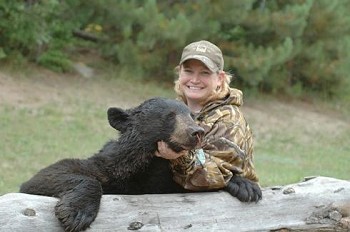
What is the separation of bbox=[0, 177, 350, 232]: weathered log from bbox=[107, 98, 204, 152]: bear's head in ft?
1.20

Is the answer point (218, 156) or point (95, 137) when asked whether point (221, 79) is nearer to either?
point (218, 156)

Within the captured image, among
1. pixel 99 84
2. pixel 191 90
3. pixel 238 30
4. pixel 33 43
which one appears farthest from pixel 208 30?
pixel 191 90

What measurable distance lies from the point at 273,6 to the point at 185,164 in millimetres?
16934

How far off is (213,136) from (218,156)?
146mm

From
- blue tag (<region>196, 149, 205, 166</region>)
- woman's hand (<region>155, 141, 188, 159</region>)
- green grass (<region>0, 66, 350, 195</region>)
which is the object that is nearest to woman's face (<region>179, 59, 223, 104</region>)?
blue tag (<region>196, 149, 205, 166</region>)

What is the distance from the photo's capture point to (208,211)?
428cm

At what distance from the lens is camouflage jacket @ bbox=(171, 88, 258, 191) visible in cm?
425

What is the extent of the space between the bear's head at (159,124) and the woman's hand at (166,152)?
0.08 feet

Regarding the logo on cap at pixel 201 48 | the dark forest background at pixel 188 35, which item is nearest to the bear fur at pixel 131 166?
the logo on cap at pixel 201 48

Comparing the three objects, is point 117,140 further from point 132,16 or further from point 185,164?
point 132,16

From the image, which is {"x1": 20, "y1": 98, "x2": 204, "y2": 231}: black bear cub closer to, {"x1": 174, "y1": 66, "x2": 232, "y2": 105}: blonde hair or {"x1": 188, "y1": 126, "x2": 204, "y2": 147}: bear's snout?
{"x1": 188, "y1": 126, "x2": 204, "y2": 147}: bear's snout

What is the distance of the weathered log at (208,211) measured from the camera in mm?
3770

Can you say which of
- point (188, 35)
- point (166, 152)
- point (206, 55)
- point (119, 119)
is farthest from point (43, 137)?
point (166, 152)

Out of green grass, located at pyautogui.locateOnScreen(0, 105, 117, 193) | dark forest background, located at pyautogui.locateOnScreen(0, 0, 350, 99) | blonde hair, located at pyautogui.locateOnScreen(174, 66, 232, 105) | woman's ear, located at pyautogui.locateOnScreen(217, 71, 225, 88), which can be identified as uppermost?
dark forest background, located at pyautogui.locateOnScreen(0, 0, 350, 99)
